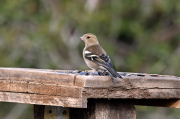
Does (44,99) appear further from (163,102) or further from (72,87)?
(163,102)

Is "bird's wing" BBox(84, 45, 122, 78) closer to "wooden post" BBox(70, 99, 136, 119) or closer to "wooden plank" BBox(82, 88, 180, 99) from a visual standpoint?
"wooden post" BBox(70, 99, 136, 119)

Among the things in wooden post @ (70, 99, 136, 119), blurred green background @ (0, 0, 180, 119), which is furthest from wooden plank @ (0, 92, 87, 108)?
blurred green background @ (0, 0, 180, 119)

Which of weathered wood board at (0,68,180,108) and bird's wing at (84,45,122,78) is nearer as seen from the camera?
weathered wood board at (0,68,180,108)

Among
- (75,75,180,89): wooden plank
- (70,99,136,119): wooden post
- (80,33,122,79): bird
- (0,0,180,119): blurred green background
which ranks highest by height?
(0,0,180,119): blurred green background

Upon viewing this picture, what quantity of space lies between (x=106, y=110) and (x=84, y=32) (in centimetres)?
742

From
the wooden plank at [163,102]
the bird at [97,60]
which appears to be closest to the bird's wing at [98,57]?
the bird at [97,60]

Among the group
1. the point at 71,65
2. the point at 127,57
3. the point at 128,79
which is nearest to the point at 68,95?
the point at 128,79

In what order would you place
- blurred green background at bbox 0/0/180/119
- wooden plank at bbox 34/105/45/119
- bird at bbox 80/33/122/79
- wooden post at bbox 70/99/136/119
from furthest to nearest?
1. blurred green background at bbox 0/0/180/119
2. bird at bbox 80/33/122/79
3. wooden plank at bbox 34/105/45/119
4. wooden post at bbox 70/99/136/119

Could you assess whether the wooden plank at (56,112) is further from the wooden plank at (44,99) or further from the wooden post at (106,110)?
the wooden plank at (44,99)

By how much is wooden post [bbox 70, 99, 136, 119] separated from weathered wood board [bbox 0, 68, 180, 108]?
0.25 meters

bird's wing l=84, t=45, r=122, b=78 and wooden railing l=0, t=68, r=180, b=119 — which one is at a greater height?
bird's wing l=84, t=45, r=122, b=78

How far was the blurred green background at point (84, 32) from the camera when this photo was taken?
10.4m

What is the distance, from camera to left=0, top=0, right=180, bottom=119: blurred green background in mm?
10406

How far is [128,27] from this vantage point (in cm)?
1119
